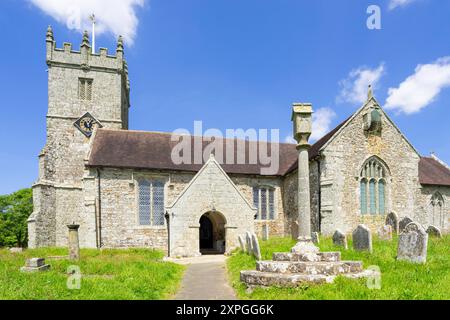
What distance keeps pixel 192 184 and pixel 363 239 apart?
10.6 meters

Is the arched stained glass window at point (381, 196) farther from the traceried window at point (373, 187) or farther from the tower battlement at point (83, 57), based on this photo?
the tower battlement at point (83, 57)

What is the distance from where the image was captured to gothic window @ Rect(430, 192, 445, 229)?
84.9ft

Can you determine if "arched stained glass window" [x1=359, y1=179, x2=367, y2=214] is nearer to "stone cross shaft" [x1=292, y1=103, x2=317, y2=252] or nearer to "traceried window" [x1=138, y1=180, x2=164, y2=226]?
"stone cross shaft" [x1=292, y1=103, x2=317, y2=252]

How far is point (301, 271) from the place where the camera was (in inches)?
307

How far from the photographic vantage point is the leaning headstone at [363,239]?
12461mm

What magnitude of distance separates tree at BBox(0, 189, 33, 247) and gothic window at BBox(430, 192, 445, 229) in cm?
4726

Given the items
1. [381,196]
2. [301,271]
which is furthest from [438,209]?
[301,271]

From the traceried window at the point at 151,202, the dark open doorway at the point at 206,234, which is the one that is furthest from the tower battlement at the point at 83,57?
the dark open doorway at the point at 206,234

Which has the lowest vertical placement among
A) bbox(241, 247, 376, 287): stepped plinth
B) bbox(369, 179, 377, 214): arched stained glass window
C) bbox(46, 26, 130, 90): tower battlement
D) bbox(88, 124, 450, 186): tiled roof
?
bbox(241, 247, 376, 287): stepped plinth

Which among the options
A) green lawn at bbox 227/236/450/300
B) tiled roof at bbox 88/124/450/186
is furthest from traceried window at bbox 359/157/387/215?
green lawn at bbox 227/236/450/300

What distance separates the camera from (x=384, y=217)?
2066cm

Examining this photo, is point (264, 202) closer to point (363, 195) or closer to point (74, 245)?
point (363, 195)
